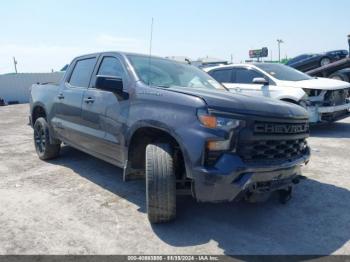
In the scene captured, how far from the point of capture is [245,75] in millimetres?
8992

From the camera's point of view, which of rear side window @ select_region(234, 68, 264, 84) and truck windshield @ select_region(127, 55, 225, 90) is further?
rear side window @ select_region(234, 68, 264, 84)

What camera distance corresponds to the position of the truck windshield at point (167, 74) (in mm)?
4271

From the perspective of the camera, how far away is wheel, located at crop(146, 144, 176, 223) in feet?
11.2

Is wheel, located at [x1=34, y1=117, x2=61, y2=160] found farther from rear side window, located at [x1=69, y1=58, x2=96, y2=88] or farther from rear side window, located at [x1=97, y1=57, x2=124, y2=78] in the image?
rear side window, located at [x1=97, y1=57, x2=124, y2=78]

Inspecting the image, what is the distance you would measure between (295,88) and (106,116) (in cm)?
516

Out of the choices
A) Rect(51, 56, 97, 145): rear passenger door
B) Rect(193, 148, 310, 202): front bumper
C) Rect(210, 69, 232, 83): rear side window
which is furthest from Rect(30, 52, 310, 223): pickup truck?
Rect(210, 69, 232, 83): rear side window

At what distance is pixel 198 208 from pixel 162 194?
822 millimetres

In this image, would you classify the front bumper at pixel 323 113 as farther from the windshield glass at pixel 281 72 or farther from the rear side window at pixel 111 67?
the rear side window at pixel 111 67

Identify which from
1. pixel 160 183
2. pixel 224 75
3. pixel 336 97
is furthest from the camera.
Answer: pixel 224 75

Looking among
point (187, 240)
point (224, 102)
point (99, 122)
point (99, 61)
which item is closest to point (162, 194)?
point (187, 240)

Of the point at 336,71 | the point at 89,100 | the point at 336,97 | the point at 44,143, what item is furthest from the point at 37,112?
the point at 336,71

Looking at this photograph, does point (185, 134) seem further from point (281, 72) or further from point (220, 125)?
point (281, 72)

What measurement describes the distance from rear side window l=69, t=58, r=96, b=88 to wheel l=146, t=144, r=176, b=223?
2039 millimetres

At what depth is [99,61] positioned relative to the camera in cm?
497
